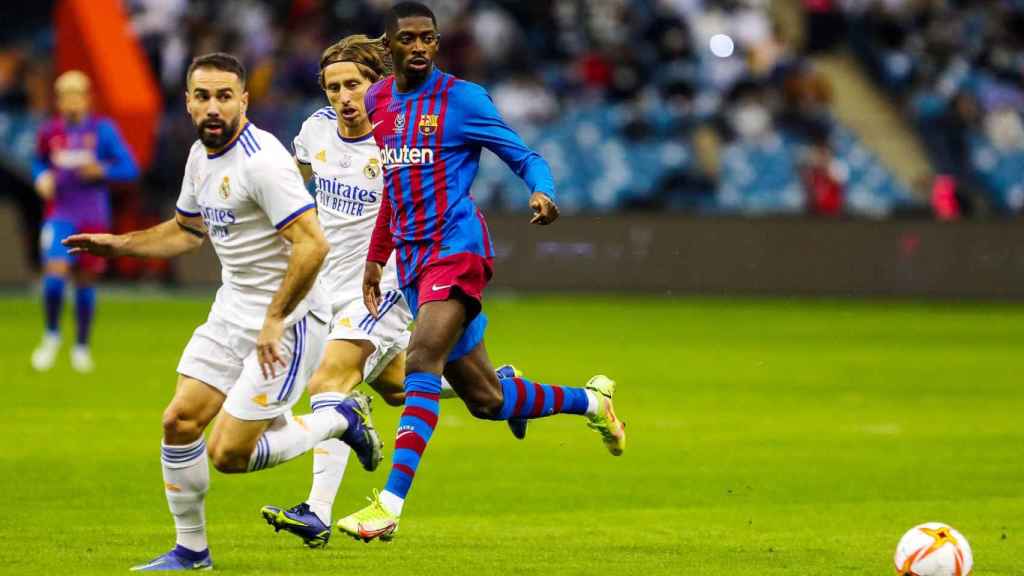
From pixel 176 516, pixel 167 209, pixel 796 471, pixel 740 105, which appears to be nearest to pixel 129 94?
pixel 167 209

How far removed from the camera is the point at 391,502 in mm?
7383

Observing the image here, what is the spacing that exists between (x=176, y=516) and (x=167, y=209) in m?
20.1

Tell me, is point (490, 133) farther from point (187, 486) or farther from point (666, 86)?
point (666, 86)

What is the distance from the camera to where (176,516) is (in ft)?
23.3

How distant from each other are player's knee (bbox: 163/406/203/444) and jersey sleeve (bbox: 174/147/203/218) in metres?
0.88

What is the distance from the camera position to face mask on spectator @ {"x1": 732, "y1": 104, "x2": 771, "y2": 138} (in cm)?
2825

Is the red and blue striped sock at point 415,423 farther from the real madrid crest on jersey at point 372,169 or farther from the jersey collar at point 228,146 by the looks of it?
the real madrid crest on jersey at point 372,169

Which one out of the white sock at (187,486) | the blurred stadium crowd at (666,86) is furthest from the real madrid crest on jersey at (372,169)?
the blurred stadium crowd at (666,86)

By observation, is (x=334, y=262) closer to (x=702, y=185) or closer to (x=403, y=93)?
(x=403, y=93)

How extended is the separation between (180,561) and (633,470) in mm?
4082

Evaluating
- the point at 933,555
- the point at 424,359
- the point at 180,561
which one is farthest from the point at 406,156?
the point at 933,555

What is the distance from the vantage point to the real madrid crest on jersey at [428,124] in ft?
25.9

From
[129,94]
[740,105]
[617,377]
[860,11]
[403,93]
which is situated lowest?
[403,93]

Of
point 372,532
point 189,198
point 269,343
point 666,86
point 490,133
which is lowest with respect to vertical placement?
point 372,532
